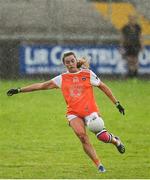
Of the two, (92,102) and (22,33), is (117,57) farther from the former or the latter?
(92,102)

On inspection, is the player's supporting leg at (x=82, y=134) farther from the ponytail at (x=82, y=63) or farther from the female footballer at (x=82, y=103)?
the ponytail at (x=82, y=63)

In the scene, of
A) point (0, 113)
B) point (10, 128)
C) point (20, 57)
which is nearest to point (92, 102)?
point (10, 128)

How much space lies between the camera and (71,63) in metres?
11.8

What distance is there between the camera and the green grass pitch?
1220cm

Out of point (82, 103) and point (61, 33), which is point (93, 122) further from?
point (61, 33)

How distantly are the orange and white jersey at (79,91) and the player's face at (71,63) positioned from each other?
0.28ft

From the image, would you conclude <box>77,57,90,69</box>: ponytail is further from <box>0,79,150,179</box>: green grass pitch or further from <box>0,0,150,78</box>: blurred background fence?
<box>0,0,150,78</box>: blurred background fence

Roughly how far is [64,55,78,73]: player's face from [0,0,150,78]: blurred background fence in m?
14.1

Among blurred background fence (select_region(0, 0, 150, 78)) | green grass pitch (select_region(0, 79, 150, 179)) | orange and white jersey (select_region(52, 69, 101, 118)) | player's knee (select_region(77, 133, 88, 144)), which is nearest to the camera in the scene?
player's knee (select_region(77, 133, 88, 144))

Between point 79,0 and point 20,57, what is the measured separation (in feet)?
13.8

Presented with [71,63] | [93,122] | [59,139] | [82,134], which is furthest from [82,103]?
[59,139]

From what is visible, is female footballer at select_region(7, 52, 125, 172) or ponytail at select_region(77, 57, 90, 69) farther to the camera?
ponytail at select_region(77, 57, 90, 69)

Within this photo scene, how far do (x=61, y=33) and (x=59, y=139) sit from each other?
1175 cm

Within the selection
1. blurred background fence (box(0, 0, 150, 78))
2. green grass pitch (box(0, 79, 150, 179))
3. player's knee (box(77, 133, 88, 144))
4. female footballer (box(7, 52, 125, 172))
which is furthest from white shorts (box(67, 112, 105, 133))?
blurred background fence (box(0, 0, 150, 78))
